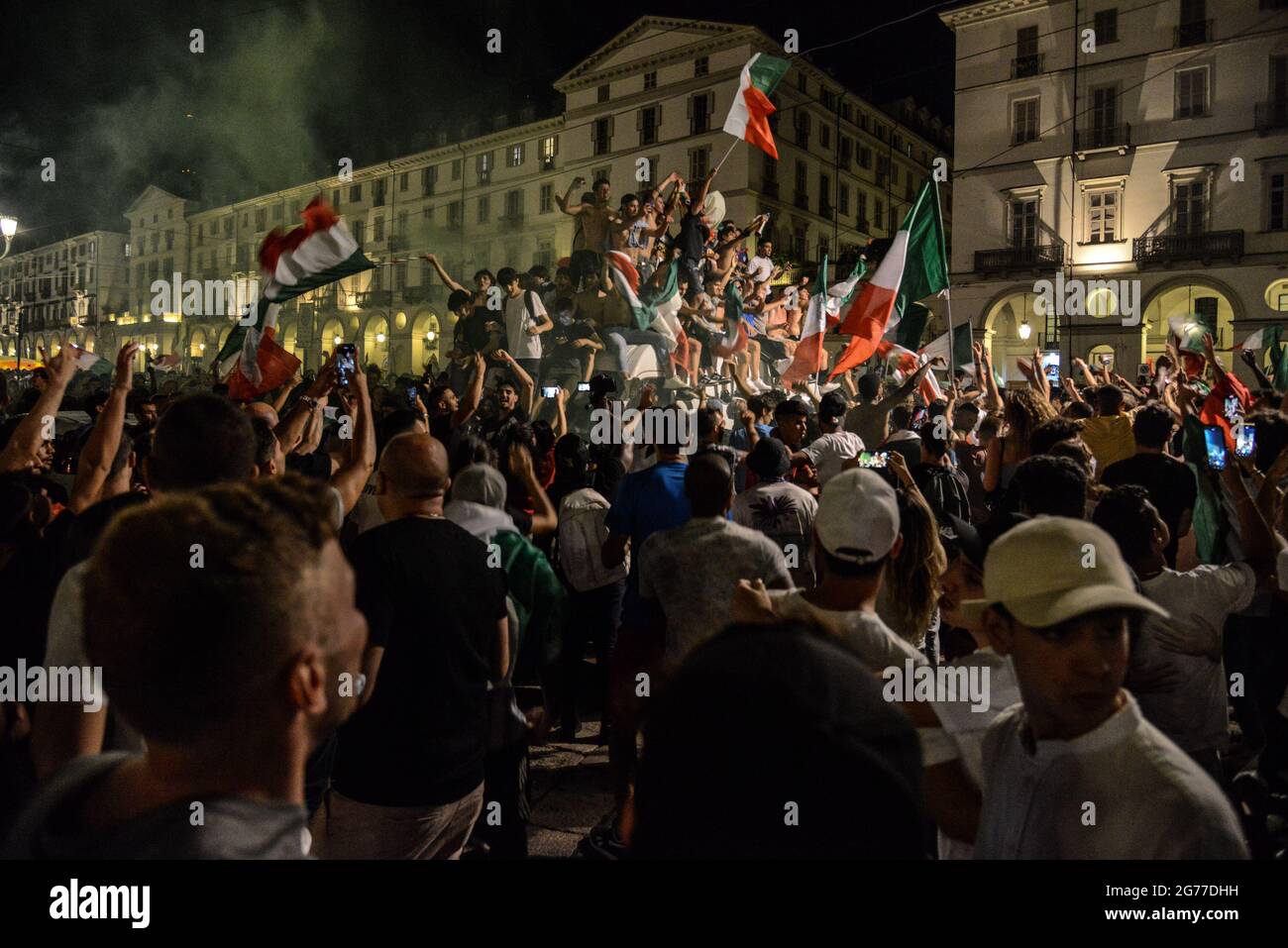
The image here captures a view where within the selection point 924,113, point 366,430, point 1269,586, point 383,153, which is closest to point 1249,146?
point 924,113

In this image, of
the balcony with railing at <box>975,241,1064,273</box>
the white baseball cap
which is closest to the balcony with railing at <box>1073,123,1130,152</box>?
the balcony with railing at <box>975,241,1064,273</box>

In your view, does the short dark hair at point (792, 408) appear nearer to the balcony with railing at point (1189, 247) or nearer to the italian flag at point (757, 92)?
the italian flag at point (757, 92)

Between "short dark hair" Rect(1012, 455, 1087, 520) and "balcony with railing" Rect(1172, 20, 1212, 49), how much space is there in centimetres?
3841

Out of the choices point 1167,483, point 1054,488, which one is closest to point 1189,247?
point 1167,483

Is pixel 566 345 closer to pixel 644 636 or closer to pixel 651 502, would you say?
pixel 651 502

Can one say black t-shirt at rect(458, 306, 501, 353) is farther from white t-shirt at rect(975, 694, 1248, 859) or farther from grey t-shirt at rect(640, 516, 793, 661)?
white t-shirt at rect(975, 694, 1248, 859)

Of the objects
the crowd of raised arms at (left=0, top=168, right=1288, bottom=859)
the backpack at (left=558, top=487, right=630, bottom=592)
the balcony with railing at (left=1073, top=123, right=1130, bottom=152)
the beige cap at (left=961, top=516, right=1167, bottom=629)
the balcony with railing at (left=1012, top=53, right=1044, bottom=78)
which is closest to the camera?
the crowd of raised arms at (left=0, top=168, right=1288, bottom=859)

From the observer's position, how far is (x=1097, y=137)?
35281 mm

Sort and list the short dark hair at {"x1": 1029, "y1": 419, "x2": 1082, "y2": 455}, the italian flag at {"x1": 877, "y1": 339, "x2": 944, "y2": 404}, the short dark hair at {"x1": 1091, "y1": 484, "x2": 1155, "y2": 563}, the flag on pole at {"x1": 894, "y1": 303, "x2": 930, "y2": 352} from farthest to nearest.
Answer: the flag on pole at {"x1": 894, "y1": 303, "x2": 930, "y2": 352} → the italian flag at {"x1": 877, "y1": 339, "x2": 944, "y2": 404} → the short dark hair at {"x1": 1029, "y1": 419, "x2": 1082, "y2": 455} → the short dark hair at {"x1": 1091, "y1": 484, "x2": 1155, "y2": 563}

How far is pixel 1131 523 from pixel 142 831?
10.3 ft

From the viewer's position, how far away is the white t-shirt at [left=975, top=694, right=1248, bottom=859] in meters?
1.54

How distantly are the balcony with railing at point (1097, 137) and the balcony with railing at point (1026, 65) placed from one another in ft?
10.9
